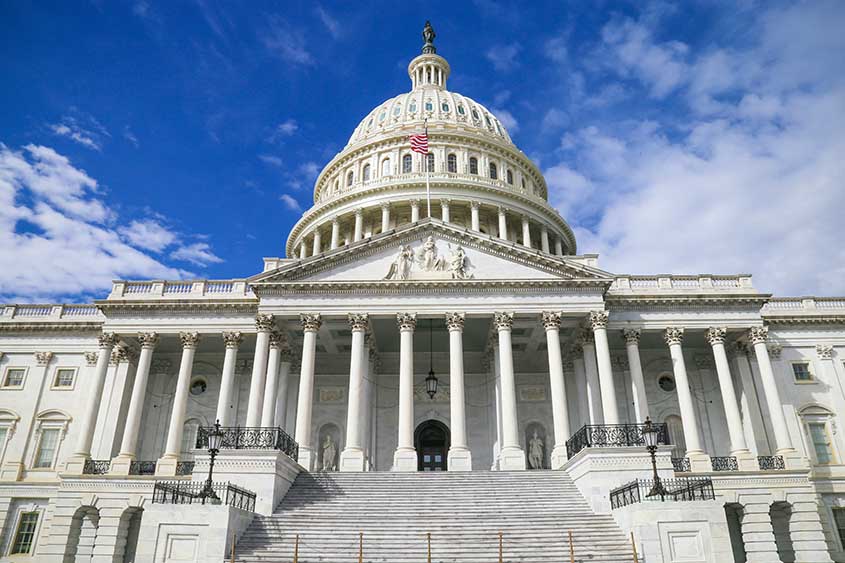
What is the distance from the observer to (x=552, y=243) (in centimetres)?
6231

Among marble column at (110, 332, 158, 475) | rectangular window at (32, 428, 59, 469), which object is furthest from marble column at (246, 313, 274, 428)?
rectangular window at (32, 428, 59, 469)

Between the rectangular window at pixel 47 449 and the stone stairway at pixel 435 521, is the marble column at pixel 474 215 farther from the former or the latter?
the rectangular window at pixel 47 449

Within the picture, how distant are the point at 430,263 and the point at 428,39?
55.0 meters

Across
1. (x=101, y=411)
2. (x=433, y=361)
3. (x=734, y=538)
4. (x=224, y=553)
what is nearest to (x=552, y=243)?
(x=433, y=361)

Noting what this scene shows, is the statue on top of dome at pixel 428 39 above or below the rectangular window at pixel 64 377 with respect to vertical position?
above

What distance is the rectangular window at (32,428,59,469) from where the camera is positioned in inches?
1540

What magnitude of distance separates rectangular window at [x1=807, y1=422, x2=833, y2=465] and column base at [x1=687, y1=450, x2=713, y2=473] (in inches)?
361

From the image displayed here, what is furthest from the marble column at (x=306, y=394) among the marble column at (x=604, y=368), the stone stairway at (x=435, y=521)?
the marble column at (x=604, y=368)

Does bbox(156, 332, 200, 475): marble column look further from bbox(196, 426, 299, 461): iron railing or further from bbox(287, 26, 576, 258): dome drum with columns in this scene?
bbox(287, 26, 576, 258): dome drum with columns

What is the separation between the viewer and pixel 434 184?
57.0m

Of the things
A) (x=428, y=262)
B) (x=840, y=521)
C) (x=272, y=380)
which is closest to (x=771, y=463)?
(x=840, y=521)

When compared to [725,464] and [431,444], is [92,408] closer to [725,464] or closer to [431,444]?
[431,444]

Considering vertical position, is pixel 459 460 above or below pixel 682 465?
below

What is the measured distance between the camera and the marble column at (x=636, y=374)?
1410 inches
